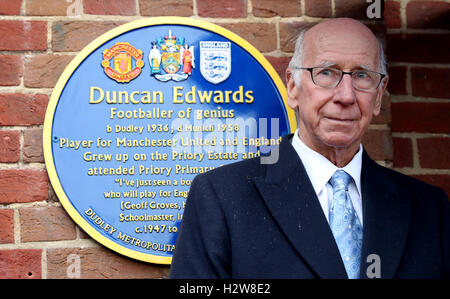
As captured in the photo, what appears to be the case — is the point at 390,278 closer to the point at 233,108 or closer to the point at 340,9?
the point at 233,108

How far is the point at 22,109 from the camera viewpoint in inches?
79.4

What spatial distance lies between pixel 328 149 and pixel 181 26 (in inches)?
31.1

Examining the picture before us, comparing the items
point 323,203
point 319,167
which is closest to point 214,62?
point 319,167

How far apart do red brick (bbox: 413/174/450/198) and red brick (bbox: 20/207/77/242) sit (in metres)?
1.46

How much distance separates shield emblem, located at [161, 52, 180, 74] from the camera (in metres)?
2.04

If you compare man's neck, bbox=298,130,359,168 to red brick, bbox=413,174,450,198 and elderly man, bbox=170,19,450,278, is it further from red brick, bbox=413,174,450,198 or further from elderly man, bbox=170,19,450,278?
red brick, bbox=413,174,450,198

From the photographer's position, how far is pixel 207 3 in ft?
6.97

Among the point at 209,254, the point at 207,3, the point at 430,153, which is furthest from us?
the point at 430,153

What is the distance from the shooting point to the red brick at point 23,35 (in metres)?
2.04

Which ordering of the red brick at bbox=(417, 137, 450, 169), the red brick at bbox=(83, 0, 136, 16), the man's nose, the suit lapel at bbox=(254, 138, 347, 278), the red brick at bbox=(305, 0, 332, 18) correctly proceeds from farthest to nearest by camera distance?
1. the red brick at bbox=(417, 137, 450, 169)
2. the red brick at bbox=(305, 0, 332, 18)
3. the red brick at bbox=(83, 0, 136, 16)
4. the man's nose
5. the suit lapel at bbox=(254, 138, 347, 278)

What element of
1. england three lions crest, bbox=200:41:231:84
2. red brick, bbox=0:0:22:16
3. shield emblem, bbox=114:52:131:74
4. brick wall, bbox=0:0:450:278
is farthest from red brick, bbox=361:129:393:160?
red brick, bbox=0:0:22:16

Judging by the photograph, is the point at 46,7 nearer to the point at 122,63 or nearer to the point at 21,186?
the point at 122,63

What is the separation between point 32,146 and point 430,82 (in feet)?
5.53
